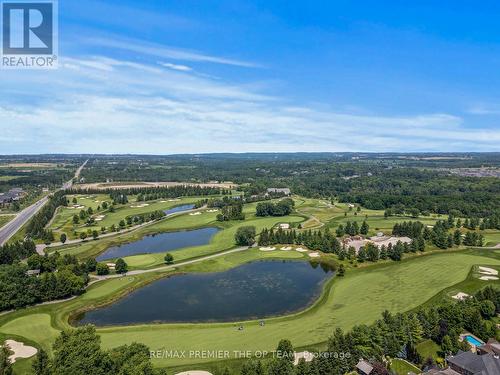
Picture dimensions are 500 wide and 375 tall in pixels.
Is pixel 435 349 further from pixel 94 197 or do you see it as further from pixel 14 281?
pixel 94 197

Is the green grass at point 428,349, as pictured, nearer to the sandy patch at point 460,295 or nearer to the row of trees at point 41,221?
the sandy patch at point 460,295

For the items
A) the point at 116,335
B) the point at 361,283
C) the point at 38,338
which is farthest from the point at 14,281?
the point at 361,283

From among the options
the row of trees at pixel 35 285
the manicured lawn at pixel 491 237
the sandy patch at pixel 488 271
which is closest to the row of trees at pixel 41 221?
the row of trees at pixel 35 285

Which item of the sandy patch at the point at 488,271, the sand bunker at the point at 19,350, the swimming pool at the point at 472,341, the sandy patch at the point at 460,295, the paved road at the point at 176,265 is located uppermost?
the sandy patch at the point at 488,271

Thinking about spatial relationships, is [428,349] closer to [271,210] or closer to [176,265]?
[176,265]

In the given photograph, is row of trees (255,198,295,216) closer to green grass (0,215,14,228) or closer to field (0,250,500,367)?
field (0,250,500,367)

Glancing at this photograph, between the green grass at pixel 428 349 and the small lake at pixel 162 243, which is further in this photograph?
the small lake at pixel 162 243


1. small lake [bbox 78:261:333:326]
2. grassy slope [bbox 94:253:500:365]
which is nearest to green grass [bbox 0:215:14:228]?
small lake [bbox 78:261:333:326]
